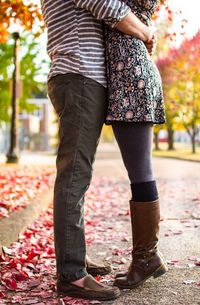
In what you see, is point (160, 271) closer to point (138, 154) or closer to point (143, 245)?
point (143, 245)

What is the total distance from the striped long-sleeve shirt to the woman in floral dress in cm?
7

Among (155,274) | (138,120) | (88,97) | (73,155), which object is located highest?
(88,97)

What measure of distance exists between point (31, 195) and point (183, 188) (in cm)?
397

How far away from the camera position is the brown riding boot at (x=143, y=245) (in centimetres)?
264

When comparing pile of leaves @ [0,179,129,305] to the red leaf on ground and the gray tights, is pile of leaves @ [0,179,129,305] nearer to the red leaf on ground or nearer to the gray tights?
the red leaf on ground

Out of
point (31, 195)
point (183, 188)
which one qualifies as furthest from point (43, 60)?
point (31, 195)

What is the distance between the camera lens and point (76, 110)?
2.42 metres

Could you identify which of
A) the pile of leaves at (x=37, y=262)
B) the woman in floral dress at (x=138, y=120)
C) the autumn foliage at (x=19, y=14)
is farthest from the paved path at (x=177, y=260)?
the autumn foliage at (x=19, y=14)

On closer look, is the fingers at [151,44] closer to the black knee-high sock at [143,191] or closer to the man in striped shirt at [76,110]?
the man in striped shirt at [76,110]

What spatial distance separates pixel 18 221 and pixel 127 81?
2.14 metres

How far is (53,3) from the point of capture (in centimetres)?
254

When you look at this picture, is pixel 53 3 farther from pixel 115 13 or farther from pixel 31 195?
pixel 31 195

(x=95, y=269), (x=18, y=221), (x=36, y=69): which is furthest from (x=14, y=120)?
(x=95, y=269)

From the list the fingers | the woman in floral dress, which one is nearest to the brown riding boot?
the woman in floral dress
